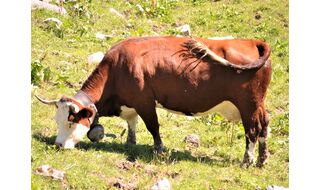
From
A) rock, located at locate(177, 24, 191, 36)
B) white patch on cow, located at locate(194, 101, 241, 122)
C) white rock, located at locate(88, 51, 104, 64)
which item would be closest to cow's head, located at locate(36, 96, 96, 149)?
white patch on cow, located at locate(194, 101, 241, 122)

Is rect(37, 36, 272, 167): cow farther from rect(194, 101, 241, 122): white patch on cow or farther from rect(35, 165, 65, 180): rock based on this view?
rect(35, 165, 65, 180): rock

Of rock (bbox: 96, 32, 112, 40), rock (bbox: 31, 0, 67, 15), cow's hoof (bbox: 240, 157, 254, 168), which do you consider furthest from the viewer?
rock (bbox: 31, 0, 67, 15)

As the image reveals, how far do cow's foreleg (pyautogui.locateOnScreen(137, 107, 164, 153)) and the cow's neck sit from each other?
835 mm

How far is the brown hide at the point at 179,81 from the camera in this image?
35.9 feet

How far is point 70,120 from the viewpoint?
10898 mm

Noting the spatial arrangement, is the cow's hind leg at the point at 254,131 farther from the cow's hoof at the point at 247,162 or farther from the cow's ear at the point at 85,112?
the cow's ear at the point at 85,112

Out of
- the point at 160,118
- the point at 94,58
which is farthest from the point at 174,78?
the point at 94,58

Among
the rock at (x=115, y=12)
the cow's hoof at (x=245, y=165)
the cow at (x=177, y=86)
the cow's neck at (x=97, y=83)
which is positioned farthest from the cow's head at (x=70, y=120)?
the rock at (x=115, y=12)

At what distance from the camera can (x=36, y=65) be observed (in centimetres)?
1377

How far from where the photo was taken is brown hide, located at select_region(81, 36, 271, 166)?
10930mm

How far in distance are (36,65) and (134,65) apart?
138 inches

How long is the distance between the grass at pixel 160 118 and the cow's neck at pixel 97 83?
0.88m

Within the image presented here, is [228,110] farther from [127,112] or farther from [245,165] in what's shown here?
[127,112]
